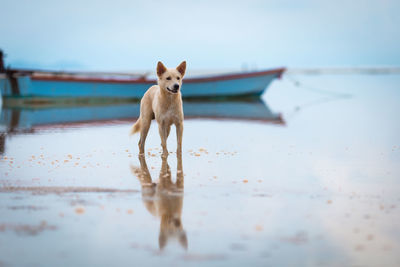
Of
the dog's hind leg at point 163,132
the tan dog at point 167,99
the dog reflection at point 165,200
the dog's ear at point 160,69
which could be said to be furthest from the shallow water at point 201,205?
the dog's ear at point 160,69

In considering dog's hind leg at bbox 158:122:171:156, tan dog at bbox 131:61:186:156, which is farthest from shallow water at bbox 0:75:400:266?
tan dog at bbox 131:61:186:156

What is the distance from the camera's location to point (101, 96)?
92.5ft

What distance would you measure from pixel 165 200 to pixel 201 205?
1.37ft

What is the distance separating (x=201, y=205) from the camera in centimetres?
505

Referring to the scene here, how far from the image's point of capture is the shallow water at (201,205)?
3.71 metres

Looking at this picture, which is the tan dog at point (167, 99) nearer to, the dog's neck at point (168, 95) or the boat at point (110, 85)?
the dog's neck at point (168, 95)

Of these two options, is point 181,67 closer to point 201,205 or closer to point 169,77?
point 169,77

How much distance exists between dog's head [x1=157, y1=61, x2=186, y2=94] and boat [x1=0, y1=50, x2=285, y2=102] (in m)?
20.0

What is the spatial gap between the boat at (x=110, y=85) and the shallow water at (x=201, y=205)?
17533 millimetres

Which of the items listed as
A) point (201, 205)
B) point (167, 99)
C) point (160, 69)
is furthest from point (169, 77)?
point (201, 205)

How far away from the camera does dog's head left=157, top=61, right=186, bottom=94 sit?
25.9 feet

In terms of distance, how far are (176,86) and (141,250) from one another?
4308 millimetres

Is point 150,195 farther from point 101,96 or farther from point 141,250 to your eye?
point 101,96

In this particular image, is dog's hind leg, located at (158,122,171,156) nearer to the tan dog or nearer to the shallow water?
the tan dog
